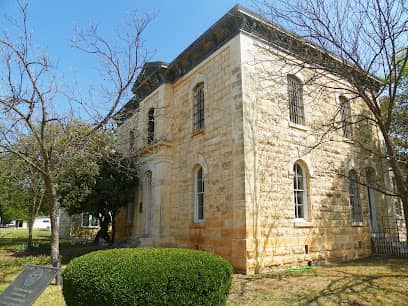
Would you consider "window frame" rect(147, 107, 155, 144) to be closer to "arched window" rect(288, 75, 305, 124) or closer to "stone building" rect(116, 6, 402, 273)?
"stone building" rect(116, 6, 402, 273)

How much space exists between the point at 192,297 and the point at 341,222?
378 inches

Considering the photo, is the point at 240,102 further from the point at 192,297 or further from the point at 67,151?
the point at 192,297

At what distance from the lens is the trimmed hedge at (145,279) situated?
4414 mm

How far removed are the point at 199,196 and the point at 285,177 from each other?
3.56 m

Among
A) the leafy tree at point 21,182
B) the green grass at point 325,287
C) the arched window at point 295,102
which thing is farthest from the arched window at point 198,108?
the leafy tree at point 21,182

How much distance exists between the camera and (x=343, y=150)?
1362 centimetres

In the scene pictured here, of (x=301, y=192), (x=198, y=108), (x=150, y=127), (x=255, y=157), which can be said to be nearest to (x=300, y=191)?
(x=301, y=192)

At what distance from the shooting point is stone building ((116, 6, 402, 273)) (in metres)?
9.84

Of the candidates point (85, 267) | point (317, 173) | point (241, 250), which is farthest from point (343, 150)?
point (85, 267)

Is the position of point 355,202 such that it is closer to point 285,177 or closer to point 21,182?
point 285,177

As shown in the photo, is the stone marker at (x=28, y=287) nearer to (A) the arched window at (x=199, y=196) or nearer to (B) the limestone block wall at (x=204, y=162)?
(B) the limestone block wall at (x=204, y=162)

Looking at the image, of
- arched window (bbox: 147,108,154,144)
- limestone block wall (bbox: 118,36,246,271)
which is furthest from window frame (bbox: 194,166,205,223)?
arched window (bbox: 147,108,154,144)

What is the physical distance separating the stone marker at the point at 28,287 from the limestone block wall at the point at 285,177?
19.7 feet

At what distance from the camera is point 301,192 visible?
456 inches
